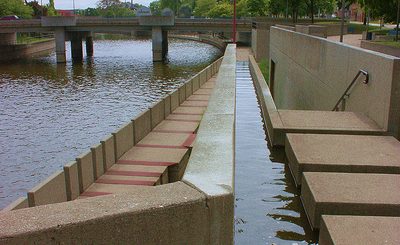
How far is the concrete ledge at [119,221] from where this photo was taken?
3760 millimetres

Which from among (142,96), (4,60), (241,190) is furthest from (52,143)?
(4,60)

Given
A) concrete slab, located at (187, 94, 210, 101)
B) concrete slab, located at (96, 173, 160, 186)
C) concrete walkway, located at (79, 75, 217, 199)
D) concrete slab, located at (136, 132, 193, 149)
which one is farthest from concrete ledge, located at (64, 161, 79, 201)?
concrete slab, located at (187, 94, 210, 101)

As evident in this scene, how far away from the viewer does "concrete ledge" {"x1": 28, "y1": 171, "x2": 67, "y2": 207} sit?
988 cm

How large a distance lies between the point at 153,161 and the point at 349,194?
906cm

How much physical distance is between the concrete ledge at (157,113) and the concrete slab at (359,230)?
43.4 feet

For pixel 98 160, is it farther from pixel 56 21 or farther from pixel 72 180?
pixel 56 21

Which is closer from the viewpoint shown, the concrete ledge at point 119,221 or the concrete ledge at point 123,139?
the concrete ledge at point 119,221

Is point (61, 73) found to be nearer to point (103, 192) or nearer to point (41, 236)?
point (103, 192)

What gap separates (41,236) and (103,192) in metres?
8.93

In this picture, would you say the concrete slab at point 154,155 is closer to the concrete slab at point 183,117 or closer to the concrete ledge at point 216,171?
the concrete slab at point 183,117

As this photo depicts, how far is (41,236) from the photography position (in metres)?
3.72

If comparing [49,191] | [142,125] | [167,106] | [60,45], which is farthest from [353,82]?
[60,45]

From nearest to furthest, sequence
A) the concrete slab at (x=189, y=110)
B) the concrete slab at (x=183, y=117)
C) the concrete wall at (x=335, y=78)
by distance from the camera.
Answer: the concrete wall at (x=335, y=78) → the concrete slab at (x=183, y=117) → the concrete slab at (x=189, y=110)

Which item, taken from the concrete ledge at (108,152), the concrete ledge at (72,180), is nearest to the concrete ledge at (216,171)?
the concrete ledge at (72,180)
